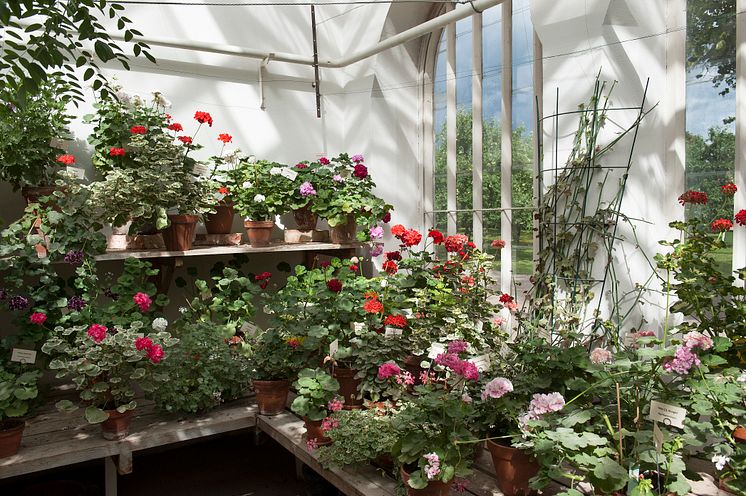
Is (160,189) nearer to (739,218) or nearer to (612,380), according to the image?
(612,380)

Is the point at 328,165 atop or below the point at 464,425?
atop

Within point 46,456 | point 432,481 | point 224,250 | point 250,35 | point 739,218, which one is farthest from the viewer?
point 250,35

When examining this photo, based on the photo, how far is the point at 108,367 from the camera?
100 inches

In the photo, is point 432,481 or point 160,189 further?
point 160,189

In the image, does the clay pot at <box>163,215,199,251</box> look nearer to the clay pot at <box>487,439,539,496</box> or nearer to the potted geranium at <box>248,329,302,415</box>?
the potted geranium at <box>248,329,302,415</box>

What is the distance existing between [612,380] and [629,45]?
1.60 meters

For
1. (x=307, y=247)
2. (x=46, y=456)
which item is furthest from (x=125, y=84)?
(x=46, y=456)

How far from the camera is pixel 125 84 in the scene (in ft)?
11.9

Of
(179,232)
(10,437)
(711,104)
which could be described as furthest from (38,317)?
(711,104)

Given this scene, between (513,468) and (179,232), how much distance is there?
7.24 feet

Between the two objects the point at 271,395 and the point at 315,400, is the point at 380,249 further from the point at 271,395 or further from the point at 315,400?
the point at 315,400

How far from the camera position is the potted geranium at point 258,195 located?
3.63 metres

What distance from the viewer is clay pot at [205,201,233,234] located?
3.66 meters

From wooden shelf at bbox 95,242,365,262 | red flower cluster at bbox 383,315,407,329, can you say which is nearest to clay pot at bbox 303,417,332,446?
red flower cluster at bbox 383,315,407,329
